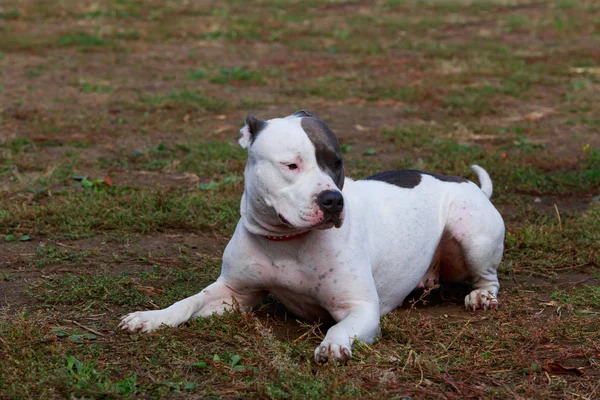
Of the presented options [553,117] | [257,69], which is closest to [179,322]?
[553,117]

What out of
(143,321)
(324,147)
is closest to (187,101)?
(143,321)

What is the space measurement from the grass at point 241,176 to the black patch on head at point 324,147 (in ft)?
2.64

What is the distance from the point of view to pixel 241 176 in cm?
736

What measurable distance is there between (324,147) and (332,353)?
0.91 metres

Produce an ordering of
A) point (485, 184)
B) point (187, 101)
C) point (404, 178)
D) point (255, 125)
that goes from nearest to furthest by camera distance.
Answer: point (255, 125) → point (404, 178) → point (485, 184) → point (187, 101)

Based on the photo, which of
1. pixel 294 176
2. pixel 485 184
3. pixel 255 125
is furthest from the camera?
pixel 485 184

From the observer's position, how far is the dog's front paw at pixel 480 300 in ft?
Result: 15.9

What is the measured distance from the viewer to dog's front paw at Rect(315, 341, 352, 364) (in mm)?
3707

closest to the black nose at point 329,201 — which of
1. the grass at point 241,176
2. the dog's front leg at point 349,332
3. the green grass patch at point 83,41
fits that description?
the dog's front leg at point 349,332

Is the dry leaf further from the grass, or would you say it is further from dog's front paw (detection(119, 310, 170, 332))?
dog's front paw (detection(119, 310, 170, 332))

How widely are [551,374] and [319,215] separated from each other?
122cm

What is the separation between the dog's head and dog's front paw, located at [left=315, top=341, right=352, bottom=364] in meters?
0.52

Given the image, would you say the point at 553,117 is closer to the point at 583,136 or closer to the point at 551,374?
the point at 583,136

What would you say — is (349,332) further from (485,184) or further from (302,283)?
(485,184)
